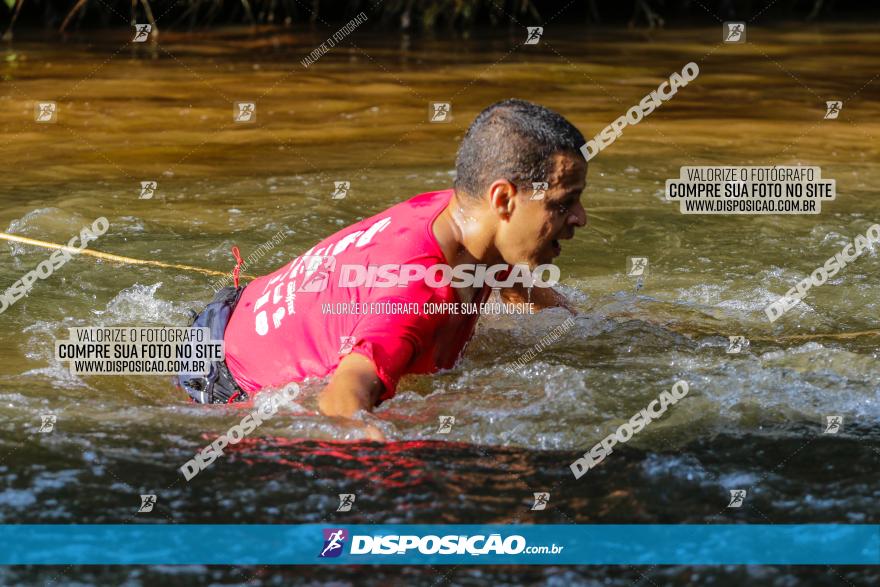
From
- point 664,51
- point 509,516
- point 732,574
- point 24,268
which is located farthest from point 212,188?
point 664,51

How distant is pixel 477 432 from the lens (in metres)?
3.51

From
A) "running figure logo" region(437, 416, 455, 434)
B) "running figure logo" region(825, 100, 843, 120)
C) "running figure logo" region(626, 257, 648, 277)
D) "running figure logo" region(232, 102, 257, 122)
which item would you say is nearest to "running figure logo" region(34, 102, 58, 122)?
"running figure logo" region(232, 102, 257, 122)

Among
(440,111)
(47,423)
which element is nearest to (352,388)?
(47,423)

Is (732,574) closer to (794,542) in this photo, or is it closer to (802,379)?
(794,542)

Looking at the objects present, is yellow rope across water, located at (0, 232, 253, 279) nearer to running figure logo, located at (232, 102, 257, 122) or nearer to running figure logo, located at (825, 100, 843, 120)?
running figure logo, located at (232, 102, 257, 122)

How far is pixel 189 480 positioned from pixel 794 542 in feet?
5.19

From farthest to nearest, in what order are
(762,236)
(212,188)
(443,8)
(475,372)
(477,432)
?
(443,8) < (212,188) < (762,236) < (475,372) < (477,432)

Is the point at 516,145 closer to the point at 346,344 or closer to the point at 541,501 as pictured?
the point at 346,344

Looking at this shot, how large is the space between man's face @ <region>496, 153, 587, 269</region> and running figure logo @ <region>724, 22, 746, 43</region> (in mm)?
9502

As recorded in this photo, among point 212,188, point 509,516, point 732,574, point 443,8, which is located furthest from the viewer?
point 443,8

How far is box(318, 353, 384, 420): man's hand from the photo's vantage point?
290cm

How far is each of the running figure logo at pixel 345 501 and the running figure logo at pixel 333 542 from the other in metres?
0.10

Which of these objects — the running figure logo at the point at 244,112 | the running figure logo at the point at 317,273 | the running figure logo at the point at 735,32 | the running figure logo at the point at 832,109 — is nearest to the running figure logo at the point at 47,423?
the running figure logo at the point at 317,273

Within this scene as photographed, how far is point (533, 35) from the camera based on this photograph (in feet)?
39.9
